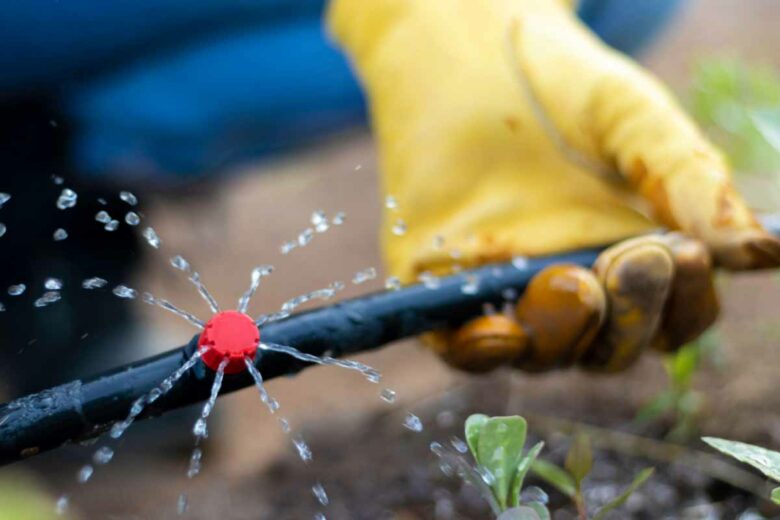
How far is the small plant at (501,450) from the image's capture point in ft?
1.92

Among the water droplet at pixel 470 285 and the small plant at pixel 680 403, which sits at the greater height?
the water droplet at pixel 470 285

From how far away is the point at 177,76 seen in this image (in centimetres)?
147

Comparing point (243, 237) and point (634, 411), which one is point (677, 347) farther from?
point (243, 237)

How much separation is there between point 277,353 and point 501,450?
18 centimetres

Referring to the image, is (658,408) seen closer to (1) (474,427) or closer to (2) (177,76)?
(1) (474,427)

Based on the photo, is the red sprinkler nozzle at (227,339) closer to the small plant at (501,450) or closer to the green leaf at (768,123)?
the small plant at (501,450)

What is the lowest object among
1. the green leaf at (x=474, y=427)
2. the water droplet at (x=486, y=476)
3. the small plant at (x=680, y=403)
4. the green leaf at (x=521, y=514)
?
the small plant at (x=680, y=403)

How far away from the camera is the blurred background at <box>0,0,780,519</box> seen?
3.76 ft

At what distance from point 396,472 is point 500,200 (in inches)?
13.6

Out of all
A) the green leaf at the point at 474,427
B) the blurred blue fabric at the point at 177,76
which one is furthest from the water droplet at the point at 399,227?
the blurred blue fabric at the point at 177,76

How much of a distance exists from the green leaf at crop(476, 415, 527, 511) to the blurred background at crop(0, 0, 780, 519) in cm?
41

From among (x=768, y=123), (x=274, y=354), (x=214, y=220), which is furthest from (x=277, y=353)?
(x=214, y=220)

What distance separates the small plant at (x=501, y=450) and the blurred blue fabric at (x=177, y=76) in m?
0.98

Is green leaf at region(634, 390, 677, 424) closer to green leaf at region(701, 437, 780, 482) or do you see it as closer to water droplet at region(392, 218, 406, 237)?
water droplet at region(392, 218, 406, 237)
